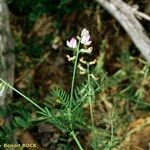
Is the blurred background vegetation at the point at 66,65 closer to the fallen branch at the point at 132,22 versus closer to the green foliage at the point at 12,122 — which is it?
the green foliage at the point at 12,122

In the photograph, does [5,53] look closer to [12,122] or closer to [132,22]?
[12,122]

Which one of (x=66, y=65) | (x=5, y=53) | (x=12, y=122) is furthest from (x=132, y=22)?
(x=12, y=122)

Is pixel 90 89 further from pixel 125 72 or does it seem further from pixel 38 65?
pixel 38 65

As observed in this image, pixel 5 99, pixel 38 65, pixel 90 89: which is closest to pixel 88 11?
pixel 38 65

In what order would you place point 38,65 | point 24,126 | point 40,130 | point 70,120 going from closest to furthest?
point 70,120
point 24,126
point 40,130
point 38,65

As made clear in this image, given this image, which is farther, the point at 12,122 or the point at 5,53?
the point at 5,53

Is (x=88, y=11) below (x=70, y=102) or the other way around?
the other way around

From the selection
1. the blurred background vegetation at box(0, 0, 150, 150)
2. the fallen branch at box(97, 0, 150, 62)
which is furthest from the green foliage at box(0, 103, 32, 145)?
the fallen branch at box(97, 0, 150, 62)
